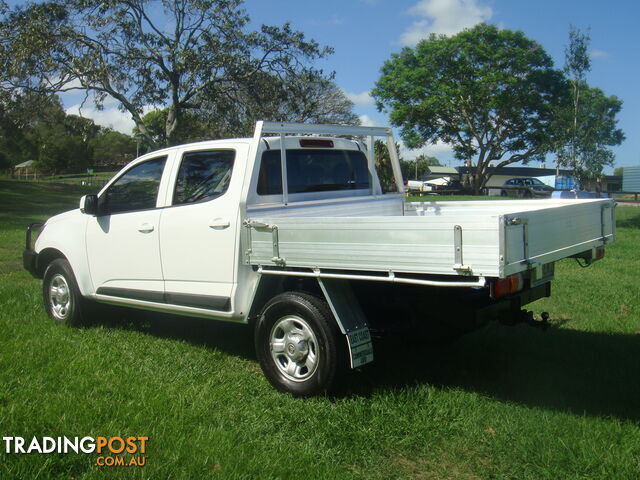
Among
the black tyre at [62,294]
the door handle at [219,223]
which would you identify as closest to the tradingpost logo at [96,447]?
the door handle at [219,223]

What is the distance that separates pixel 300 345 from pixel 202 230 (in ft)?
4.27

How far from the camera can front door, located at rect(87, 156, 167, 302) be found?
227 inches

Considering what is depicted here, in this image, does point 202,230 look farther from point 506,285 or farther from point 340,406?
point 506,285

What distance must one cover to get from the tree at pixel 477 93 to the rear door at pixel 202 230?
36529mm

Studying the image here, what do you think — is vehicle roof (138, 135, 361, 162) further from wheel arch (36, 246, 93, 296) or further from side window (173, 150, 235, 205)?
wheel arch (36, 246, 93, 296)

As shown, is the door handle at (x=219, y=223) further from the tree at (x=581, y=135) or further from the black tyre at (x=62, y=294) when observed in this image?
the tree at (x=581, y=135)

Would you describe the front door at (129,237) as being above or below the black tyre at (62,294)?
above

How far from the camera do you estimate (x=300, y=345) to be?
4648 millimetres

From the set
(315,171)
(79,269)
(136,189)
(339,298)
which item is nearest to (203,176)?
(136,189)

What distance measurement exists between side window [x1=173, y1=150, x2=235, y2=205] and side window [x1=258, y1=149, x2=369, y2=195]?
0.31 meters

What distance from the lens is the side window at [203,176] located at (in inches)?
210

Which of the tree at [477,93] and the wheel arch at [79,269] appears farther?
the tree at [477,93]

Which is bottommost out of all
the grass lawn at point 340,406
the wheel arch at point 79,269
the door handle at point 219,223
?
the grass lawn at point 340,406

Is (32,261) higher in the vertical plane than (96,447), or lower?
higher
